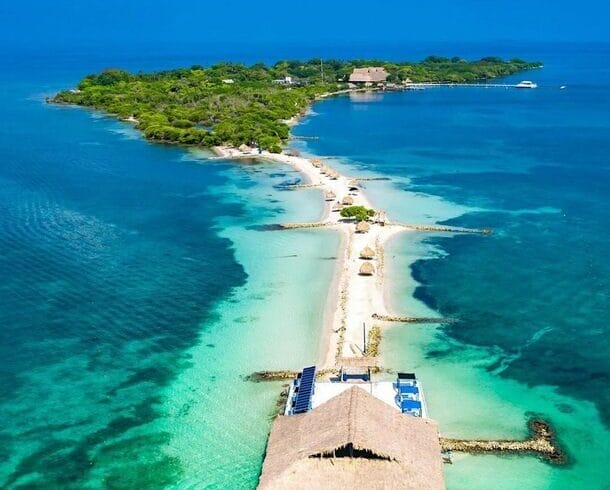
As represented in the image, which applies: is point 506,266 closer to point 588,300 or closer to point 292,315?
point 588,300

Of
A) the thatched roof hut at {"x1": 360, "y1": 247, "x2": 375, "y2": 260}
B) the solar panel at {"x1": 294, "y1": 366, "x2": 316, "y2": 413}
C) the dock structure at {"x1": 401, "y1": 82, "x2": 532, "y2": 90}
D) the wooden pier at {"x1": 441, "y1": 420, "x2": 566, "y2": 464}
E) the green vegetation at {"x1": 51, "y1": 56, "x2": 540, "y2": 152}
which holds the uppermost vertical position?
Answer: the green vegetation at {"x1": 51, "y1": 56, "x2": 540, "y2": 152}

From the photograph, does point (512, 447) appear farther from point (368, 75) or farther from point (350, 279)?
point (368, 75)

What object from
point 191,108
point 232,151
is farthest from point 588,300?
point 191,108

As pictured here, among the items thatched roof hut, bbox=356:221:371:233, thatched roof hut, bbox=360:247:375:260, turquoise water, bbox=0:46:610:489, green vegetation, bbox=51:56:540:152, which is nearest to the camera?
turquoise water, bbox=0:46:610:489

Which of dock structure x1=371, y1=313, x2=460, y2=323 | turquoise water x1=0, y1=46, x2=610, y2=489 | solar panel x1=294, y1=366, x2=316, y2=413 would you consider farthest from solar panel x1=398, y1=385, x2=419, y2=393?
dock structure x1=371, y1=313, x2=460, y2=323

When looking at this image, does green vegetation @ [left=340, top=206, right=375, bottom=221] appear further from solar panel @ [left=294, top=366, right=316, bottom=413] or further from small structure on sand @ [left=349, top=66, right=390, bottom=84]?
small structure on sand @ [left=349, top=66, right=390, bottom=84]

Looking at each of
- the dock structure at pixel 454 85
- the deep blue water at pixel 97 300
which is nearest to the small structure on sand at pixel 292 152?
the deep blue water at pixel 97 300

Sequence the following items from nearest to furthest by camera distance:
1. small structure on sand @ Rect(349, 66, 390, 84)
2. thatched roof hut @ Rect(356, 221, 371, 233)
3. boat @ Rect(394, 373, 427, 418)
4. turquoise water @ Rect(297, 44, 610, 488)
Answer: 1. boat @ Rect(394, 373, 427, 418)
2. turquoise water @ Rect(297, 44, 610, 488)
3. thatched roof hut @ Rect(356, 221, 371, 233)
4. small structure on sand @ Rect(349, 66, 390, 84)
